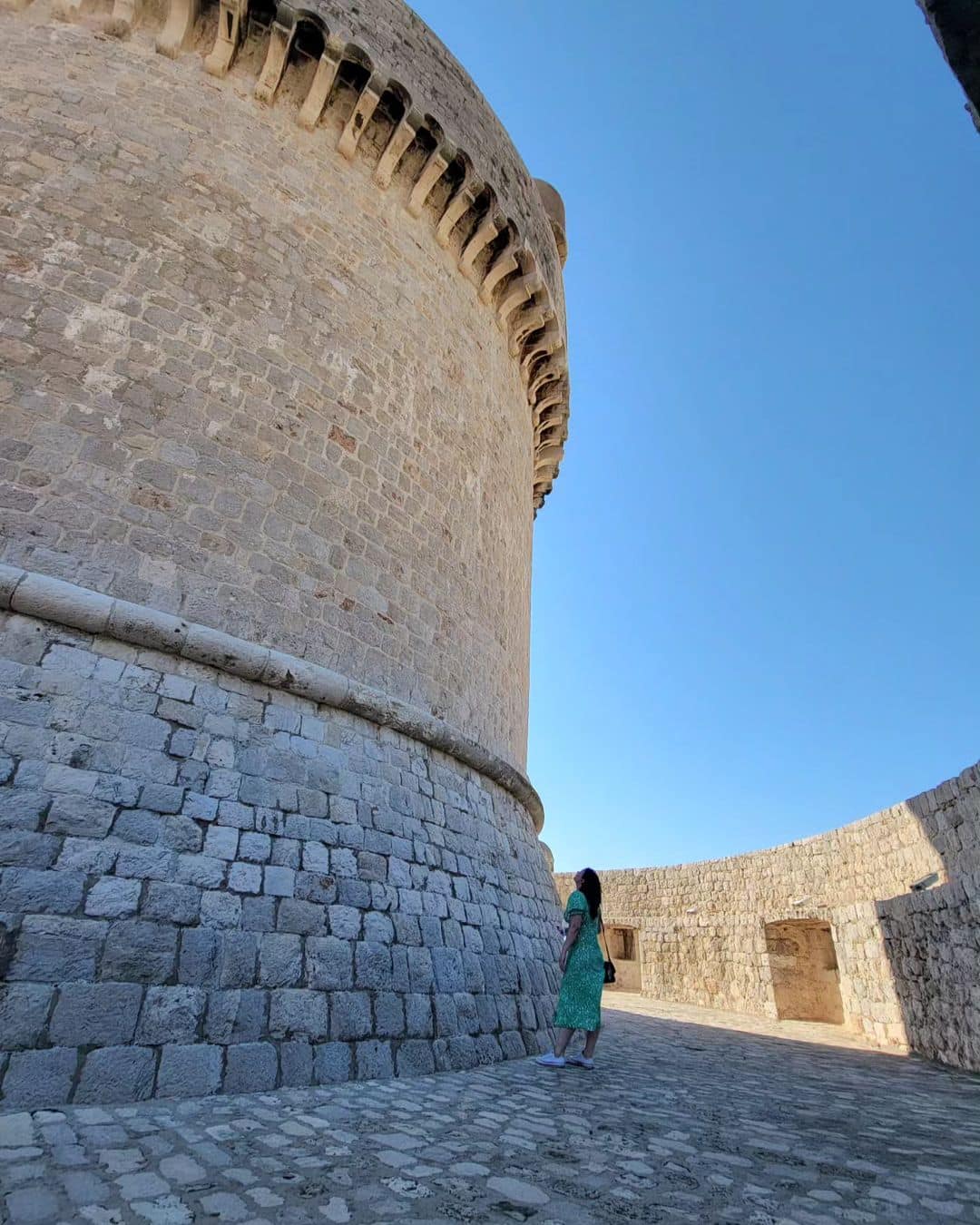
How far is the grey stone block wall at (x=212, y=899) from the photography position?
2430mm

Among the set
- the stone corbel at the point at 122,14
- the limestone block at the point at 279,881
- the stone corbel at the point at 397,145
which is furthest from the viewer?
the stone corbel at the point at 397,145

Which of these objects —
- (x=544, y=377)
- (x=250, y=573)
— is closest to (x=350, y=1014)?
(x=250, y=573)

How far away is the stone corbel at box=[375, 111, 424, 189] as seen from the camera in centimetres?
586

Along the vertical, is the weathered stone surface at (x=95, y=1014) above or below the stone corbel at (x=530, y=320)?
below

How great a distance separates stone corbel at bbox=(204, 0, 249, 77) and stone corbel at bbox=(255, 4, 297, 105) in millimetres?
223

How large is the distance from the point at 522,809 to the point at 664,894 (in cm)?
649

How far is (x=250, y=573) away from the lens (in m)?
3.96

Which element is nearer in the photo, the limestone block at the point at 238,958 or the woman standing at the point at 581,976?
the limestone block at the point at 238,958

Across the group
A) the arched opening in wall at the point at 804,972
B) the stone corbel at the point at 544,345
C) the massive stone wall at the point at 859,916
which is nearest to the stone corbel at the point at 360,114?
the stone corbel at the point at 544,345

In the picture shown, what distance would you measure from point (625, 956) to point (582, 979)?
9598 mm

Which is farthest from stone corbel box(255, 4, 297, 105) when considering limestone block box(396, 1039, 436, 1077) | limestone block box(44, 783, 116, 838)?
limestone block box(396, 1039, 436, 1077)

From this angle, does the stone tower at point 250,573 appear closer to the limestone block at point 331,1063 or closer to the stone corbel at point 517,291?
the limestone block at point 331,1063

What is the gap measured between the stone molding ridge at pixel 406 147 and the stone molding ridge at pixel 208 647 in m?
4.47

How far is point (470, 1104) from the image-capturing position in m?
2.64
